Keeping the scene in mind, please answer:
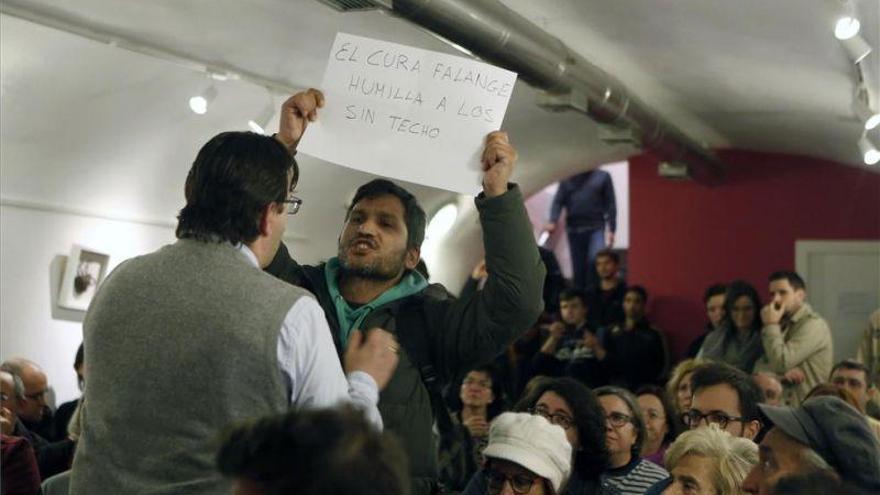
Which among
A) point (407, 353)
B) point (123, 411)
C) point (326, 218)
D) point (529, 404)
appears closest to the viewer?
point (123, 411)

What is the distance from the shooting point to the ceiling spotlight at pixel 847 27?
5430mm

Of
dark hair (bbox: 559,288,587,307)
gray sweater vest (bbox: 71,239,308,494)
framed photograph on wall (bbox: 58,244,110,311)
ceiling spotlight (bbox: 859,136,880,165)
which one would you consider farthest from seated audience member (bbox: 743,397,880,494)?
dark hair (bbox: 559,288,587,307)

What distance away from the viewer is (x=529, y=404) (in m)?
4.29

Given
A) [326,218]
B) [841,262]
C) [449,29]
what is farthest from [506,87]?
[841,262]

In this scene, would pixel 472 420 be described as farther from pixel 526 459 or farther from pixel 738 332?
pixel 526 459

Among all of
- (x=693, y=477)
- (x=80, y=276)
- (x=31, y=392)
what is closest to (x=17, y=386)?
(x=31, y=392)

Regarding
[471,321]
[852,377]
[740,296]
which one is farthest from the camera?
[740,296]

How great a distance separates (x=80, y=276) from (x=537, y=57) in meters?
3.05

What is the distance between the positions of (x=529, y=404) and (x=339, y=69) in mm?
1585

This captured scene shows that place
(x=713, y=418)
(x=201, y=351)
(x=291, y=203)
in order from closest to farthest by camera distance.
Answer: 1. (x=201, y=351)
2. (x=291, y=203)
3. (x=713, y=418)

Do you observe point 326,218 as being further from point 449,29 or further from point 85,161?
point 449,29

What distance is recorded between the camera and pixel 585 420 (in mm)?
4148

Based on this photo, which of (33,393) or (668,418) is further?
(33,393)

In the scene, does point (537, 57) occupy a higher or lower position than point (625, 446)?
higher
